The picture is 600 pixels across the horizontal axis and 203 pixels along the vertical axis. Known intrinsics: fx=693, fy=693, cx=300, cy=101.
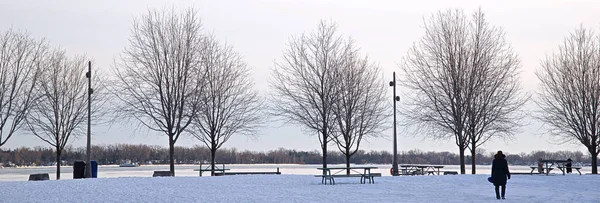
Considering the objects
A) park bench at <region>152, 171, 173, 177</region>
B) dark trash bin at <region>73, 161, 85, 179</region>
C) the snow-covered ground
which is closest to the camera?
the snow-covered ground

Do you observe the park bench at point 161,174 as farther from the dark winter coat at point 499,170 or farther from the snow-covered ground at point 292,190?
the dark winter coat at point 499,170

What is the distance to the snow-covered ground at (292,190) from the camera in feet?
63.4

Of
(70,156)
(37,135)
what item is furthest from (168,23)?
(70,156)

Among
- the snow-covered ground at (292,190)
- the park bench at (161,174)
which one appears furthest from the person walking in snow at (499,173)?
the park bench at (161,174)

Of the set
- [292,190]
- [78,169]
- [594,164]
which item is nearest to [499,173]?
[292,190]

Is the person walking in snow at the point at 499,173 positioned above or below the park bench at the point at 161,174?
above

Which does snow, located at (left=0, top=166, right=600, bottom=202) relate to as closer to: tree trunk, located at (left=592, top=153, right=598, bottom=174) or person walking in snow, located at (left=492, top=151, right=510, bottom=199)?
person walking in snow, located at (left=492, top=151, right=510, bottom=199)

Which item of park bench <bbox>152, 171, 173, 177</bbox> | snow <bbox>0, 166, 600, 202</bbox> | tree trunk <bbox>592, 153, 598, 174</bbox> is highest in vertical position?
tree trunk <bbox>592, 153, 598, 174</bbox>

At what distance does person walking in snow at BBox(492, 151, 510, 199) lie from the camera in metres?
20.1

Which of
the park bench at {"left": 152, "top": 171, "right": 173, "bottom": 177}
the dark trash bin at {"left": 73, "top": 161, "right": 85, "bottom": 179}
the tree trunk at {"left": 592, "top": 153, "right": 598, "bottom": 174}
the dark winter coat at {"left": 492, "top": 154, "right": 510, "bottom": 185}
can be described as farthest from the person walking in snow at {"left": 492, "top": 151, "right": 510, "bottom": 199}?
the dark trash bin at {"left": 73, "top": 161, "right": 85, "bottom": 179}

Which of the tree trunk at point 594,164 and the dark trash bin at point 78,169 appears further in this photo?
the tree trunk at point 594,164

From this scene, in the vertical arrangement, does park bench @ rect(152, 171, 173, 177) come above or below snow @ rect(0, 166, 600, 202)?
above

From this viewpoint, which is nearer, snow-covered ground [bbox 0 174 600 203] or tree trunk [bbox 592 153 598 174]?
snow-covered ground [bbox 0 174 600 203]

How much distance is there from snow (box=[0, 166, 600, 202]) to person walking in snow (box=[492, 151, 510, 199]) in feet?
1.39
